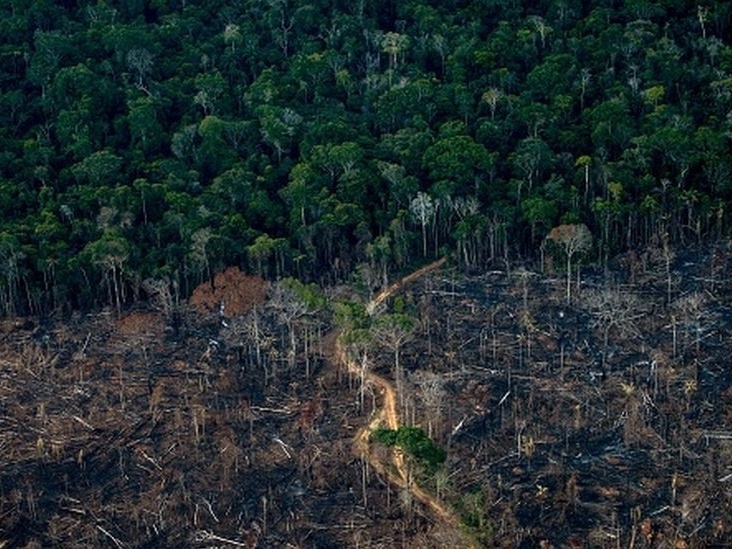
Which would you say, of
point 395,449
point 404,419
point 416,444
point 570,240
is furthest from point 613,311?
point 416,444

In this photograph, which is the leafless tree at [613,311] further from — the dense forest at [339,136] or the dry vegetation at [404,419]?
the dense forest at [339,136]

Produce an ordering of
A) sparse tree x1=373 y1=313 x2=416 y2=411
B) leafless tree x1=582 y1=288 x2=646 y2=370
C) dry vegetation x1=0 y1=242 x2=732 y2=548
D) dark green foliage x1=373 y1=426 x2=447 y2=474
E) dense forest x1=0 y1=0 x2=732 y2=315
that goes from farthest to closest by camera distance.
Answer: dense forest x1=0 y1=0 x2=732 y2=315
leafless tree x1=582 y1=288 x2=646 y2=370
sparse tree x1=373 y1=313 x2=416 y2=411
dry vegetation x1=0 y1=242 x2=732 y2=548
dark green foliage x1=373 y1=426 x2=447 y2=474

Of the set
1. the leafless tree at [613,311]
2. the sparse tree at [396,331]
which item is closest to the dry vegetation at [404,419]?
the leafless tree at [613,311]

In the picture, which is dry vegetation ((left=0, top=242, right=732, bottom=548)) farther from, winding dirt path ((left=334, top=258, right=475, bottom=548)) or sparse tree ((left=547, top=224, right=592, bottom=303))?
sparse tree ((left=547, top=224, right=592, bottom=303))

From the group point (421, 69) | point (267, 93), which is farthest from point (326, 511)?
point (421, 69)

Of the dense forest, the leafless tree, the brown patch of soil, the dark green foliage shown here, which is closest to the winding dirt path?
the dark green foliage

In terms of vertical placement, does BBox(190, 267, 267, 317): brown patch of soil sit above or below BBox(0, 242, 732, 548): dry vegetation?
above
